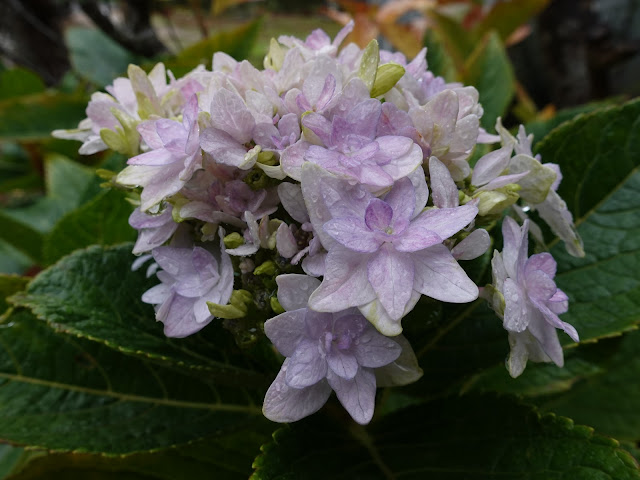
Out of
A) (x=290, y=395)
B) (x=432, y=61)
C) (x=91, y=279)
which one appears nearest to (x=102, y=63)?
(x=432, y=61)

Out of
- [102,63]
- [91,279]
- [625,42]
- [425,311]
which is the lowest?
[625,42]

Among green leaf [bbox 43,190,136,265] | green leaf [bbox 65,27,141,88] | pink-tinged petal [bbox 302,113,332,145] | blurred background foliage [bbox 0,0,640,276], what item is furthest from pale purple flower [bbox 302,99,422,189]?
green leaf [bbox 65,27,141,88]

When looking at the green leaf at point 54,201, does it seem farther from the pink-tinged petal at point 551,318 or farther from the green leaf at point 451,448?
the pink-tinged petal at point 551,318

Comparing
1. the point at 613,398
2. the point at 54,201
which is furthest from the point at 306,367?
the point at 54,201

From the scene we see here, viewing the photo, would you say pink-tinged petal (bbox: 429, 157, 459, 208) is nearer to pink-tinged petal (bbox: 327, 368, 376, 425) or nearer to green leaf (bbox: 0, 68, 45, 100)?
pink-tinged petal (bbox: 327, 368, 376, 425)

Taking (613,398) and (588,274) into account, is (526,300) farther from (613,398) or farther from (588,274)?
(613,398)

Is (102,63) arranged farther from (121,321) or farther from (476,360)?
(476,360)

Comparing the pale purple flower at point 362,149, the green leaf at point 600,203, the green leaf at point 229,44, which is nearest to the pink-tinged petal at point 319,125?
the pale purple flower at point 362,149

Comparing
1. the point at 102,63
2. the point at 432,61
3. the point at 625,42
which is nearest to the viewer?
the point at 432,61
